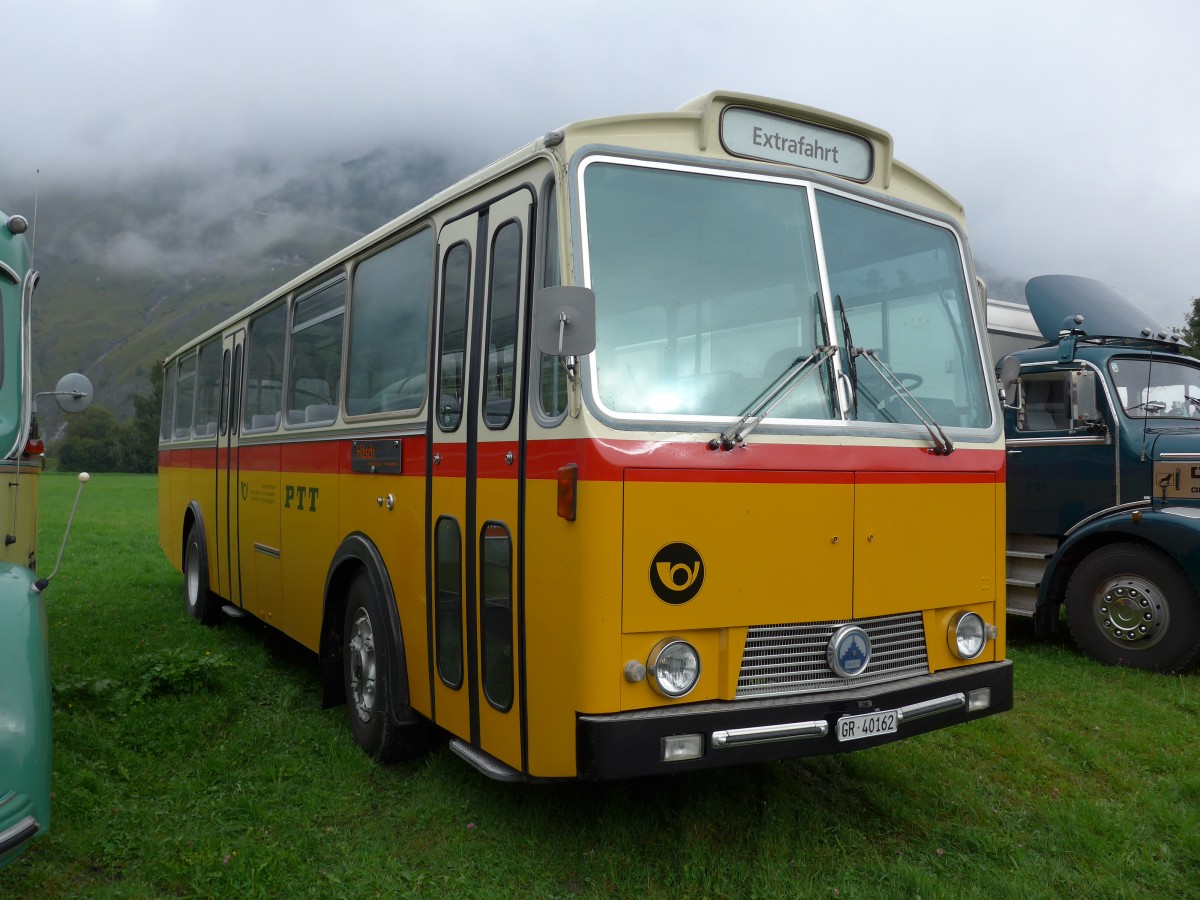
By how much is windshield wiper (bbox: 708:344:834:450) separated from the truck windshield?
17.1ft

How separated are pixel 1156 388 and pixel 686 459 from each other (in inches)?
247

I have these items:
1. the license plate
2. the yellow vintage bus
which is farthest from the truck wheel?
the license plate

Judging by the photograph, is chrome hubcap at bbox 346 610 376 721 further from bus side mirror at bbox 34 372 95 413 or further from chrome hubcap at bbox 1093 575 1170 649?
chrome hubcap at bbox 1093 575 1170 649

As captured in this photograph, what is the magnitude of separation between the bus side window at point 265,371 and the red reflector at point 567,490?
408 centimetres

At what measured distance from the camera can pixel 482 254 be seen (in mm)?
4586

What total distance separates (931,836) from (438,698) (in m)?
2.31

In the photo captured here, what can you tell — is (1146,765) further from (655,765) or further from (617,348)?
(617,348)

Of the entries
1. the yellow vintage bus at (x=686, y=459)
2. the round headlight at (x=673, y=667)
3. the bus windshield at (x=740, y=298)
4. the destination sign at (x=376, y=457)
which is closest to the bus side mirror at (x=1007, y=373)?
the yellow vintage bus at (x=686, y=459)

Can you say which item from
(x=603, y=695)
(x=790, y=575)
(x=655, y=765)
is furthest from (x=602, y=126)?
(x=655, y=765)

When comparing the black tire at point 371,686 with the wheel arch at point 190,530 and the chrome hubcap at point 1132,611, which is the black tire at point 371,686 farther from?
→ the chrome hubcap at point 1132,611

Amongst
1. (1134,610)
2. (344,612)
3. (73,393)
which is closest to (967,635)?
(344,612)

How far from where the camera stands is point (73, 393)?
17.1ft

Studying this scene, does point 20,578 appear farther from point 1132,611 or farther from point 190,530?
point 1132,611

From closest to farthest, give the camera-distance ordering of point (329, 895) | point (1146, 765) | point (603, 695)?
point (603, 695), point (329, 895), point (1146, 765)
